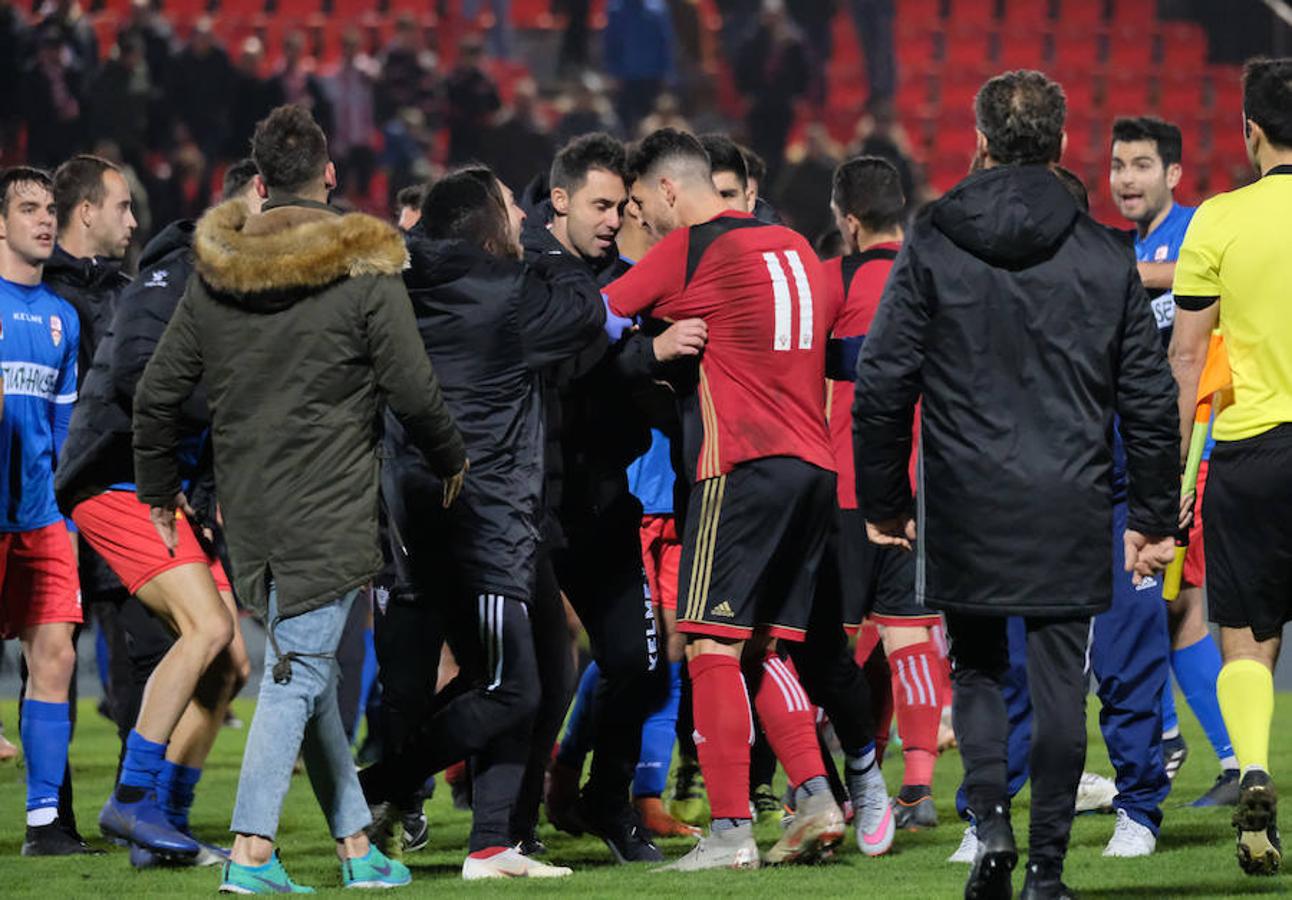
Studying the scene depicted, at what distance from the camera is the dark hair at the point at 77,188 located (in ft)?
23.6

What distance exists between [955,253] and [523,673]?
175cm

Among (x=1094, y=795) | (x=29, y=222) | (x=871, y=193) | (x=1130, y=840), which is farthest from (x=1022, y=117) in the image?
(x=29, y=222)

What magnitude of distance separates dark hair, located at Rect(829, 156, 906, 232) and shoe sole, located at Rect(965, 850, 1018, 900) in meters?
2.86

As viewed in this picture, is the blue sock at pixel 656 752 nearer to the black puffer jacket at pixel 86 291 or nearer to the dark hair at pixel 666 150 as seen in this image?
the dark hair at pixel 666 150

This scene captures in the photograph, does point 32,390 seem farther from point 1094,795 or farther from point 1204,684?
point 1204,684

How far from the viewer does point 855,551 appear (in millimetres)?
6957

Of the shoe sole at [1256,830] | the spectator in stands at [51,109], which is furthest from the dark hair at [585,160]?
the spectator in stands at [51,109]

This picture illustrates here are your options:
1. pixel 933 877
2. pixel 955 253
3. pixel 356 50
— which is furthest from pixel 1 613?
pixel 356 50

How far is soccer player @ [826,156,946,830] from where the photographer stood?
6.87 m

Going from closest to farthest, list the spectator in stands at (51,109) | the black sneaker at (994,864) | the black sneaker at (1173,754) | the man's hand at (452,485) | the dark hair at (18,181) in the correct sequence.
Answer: the black sneaker at (994,864) < the man's hand at (452,485) < the dark hair at (18,181) < the black sneaker at (1173,754) < the spectator in stands at (51,109)

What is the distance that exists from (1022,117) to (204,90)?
14973mm

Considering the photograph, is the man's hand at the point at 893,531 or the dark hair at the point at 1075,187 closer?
the man's hand at the point at 893,531

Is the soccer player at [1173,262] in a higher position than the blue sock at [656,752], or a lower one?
higher

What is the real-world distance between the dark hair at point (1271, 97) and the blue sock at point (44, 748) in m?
4.03
